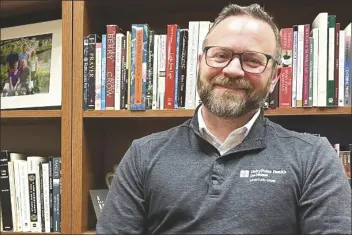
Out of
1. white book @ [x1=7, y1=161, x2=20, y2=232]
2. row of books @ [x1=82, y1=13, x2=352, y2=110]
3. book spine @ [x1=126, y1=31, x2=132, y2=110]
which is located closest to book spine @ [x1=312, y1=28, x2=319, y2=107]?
row of books @ [x1=82, y1=13, x2=352, y2=110]

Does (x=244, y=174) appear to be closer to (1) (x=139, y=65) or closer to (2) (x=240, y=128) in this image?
(2) (x=240, y=128)

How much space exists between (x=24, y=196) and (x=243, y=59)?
2.91 ft

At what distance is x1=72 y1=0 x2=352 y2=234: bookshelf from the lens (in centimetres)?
139

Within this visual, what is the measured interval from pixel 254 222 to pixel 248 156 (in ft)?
0.57

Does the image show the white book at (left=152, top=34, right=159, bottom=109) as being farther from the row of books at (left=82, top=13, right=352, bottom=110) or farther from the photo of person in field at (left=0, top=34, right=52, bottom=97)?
the photo of person in field at (left=0, top=34, right=52, bottom=97)

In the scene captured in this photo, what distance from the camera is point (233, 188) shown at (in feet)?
3.63

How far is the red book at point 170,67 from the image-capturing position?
4.49 feet

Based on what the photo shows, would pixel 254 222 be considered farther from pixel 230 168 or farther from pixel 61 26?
pixel 61 26

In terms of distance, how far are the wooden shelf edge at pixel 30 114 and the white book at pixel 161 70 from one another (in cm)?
34

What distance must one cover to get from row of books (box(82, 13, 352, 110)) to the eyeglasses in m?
0.16

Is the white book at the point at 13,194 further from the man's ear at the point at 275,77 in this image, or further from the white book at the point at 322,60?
the white book at the point at 322,60

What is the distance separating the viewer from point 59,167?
147 centimetres

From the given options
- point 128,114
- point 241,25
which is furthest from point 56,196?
point 241,25

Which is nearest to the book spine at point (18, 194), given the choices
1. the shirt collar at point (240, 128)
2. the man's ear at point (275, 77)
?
the shirt collar at point (240, 128)
